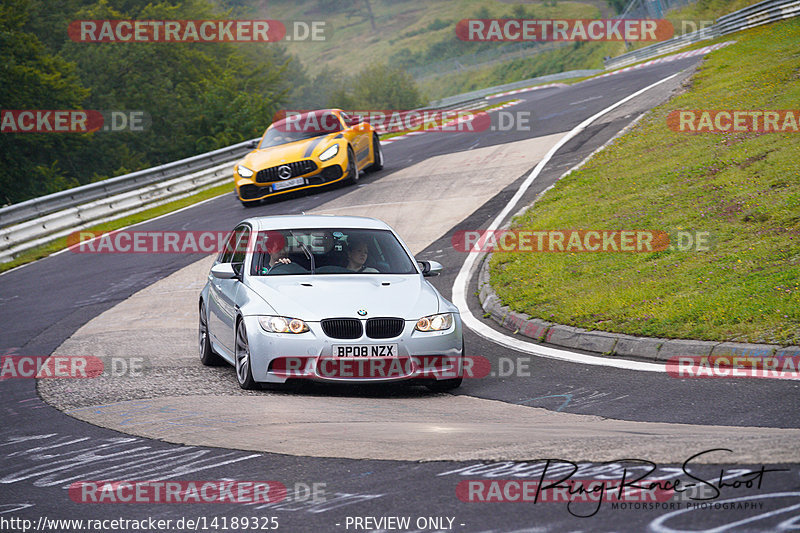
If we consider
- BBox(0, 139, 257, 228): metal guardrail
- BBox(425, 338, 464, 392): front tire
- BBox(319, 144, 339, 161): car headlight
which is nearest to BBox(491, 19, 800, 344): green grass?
BBox(425, 338, 464, 392): front tire

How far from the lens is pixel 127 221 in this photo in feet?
75.3

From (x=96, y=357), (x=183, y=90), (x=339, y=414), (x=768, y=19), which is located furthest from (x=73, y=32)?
(x=339, y=414)

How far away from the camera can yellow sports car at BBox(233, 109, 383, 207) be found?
20.9 metres

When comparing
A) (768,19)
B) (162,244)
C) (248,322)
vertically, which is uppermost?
(768,19)

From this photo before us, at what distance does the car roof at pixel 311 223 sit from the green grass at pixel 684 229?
2.33m

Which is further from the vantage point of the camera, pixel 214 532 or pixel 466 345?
pixel 466 345

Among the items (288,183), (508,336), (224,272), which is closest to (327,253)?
(224,272)

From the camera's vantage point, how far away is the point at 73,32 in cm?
5431

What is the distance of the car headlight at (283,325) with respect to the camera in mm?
7844

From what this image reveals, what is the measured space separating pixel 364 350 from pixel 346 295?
65 cm

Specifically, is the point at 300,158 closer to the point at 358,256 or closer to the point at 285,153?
the point at 285,153

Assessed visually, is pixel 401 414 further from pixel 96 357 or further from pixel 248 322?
pixel 96 357

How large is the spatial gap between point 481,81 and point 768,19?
61994 mm

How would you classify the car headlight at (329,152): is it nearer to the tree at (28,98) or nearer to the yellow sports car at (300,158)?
the yellow sports car at (300,158)
